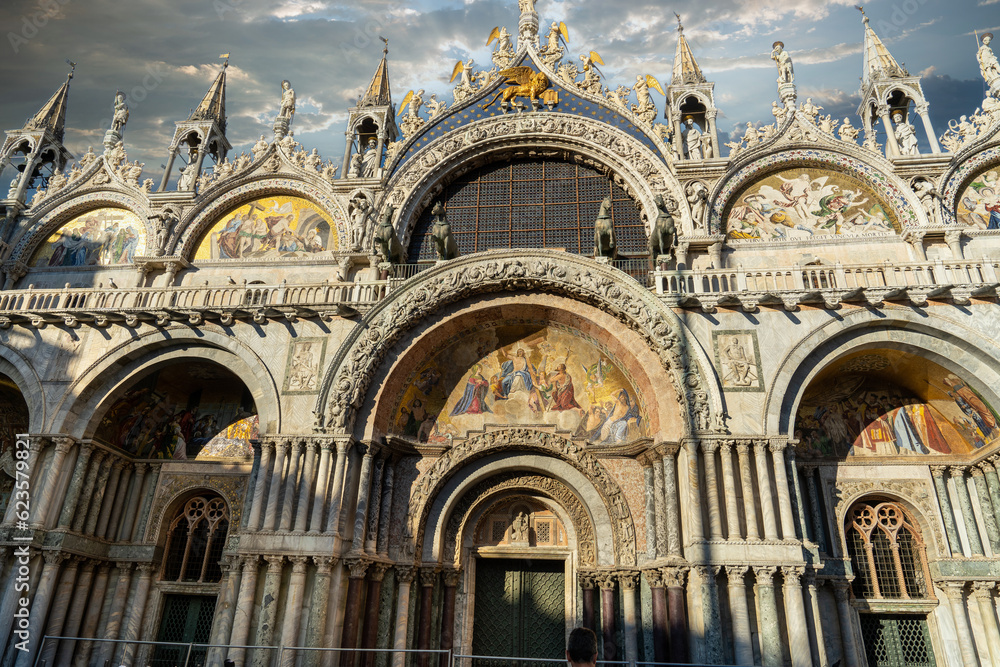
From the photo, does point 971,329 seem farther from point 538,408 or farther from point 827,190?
point 538,408

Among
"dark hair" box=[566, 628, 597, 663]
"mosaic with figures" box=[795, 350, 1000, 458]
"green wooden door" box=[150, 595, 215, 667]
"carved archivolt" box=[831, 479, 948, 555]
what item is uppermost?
"mosaic with figures" box=[795, 350, 1000, 458]

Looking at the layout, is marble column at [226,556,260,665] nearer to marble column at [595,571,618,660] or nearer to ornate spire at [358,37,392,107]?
marble column at [595,571,618,660]

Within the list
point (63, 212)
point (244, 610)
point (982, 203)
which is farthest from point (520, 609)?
point (63, 212)

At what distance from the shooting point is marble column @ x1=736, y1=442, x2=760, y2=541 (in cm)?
1260

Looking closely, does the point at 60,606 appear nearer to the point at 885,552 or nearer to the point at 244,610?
the point at 244,610

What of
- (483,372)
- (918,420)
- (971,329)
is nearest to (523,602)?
(483,372)

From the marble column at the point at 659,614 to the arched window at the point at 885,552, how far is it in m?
5.01

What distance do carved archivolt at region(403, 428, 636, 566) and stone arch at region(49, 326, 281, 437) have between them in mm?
4295

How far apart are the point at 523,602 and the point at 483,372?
560 cm

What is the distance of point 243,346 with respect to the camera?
15.7 metres

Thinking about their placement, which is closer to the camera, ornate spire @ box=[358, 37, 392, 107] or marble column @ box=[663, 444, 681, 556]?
marble column @ box=[663, 444, 681, 556]

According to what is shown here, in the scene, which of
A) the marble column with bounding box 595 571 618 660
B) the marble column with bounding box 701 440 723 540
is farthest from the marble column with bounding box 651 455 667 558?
the marble column with bounding box 595 571 618 660

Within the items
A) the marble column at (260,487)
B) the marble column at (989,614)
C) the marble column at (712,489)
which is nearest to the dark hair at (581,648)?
the marble column at (712,489)

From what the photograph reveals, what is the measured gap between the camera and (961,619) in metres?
Result: 13.7
